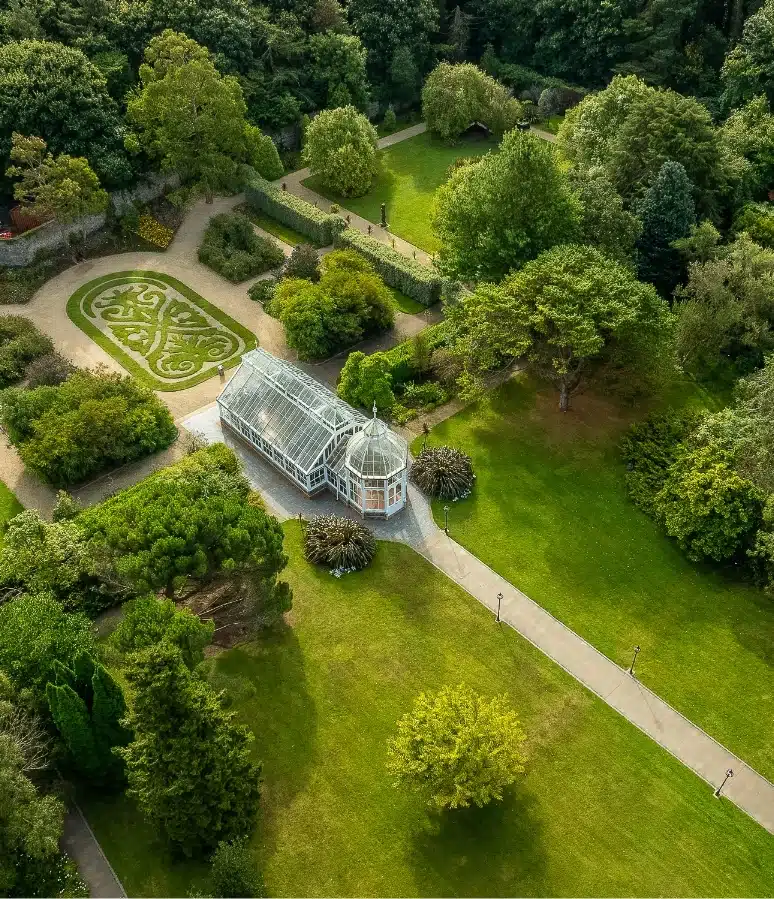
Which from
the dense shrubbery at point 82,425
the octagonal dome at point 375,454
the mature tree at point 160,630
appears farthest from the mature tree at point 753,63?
the mature tree at point 160,630

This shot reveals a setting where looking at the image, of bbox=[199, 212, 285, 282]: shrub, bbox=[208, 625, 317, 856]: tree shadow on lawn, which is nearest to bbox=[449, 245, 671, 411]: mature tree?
bbox=[208, 625, 317, 856]: tree shadow on lawn

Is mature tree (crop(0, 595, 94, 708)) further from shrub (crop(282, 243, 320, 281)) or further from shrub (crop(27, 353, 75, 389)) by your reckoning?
shrub (crop(282, 243, 320, 281))

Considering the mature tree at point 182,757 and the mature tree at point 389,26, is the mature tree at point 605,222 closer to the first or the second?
the mature tree at point 182,757

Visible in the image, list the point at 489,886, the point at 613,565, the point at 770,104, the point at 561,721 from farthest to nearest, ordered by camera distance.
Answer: the point at 770,104
the point at 613,565
the point at 561,721
the point at 489,886

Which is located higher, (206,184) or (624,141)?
(624,141)

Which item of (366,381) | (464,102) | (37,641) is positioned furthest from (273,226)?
(37,641)

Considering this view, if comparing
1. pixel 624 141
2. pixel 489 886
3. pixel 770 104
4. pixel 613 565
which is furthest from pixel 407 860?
pixel 770 104

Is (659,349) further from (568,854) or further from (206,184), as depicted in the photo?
(206,184)
